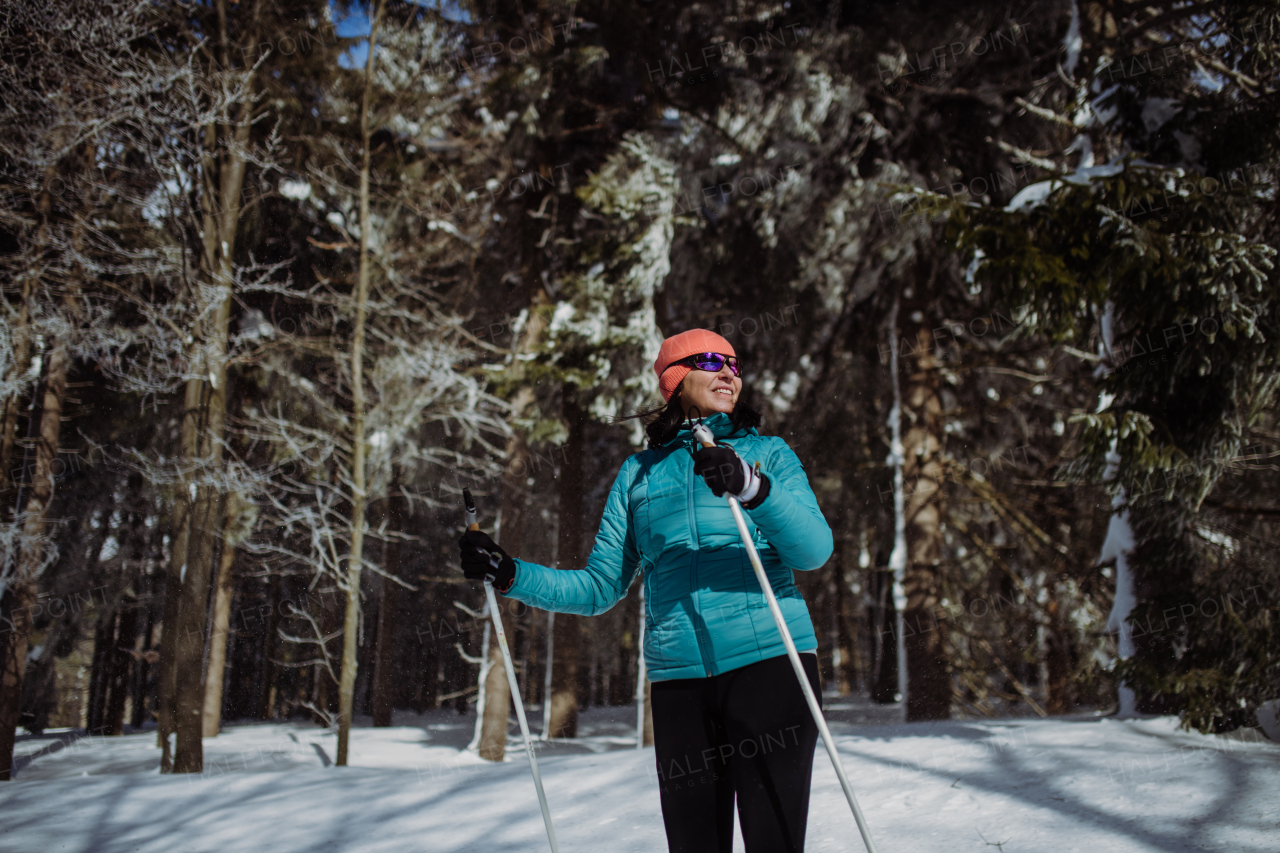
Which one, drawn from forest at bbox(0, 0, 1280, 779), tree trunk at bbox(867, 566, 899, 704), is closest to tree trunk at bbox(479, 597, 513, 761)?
forest at bbox(0, 0, 1280, 779)

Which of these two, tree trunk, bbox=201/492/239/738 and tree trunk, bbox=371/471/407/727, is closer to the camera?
tree trunk, bbox=201/492/239/738

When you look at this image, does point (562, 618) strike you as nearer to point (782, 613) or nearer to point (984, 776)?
point (984, 776)

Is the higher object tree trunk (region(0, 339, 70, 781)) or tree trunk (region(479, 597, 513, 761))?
tree trunk (region(0, 339, 70, 781))

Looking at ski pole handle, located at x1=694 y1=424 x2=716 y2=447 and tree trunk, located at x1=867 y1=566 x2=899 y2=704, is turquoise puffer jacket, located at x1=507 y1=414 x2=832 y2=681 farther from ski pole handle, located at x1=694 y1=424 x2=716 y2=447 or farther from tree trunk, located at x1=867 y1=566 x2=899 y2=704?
tree trunk, located at x1=867 y1=566 x2=899 y2=704

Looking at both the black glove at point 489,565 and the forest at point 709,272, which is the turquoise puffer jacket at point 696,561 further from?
the forest at point 709,272

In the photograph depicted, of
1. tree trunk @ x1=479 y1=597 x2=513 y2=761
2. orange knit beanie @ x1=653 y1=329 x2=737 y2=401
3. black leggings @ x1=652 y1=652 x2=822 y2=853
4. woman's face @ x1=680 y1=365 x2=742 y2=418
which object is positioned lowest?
tree trunk @ x1=479 y1=597 x2=513 y2=761

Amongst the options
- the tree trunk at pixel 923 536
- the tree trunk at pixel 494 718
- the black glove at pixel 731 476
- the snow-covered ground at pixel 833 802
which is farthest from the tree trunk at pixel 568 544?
the black glove at pixel 731 476

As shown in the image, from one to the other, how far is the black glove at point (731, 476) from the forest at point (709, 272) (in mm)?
4238

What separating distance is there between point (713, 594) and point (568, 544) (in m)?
9.52

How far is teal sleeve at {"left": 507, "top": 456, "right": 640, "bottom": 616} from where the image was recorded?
2191 mm

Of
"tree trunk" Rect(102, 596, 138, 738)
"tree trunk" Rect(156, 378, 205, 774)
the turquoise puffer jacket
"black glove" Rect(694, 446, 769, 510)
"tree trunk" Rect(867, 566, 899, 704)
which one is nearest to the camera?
"black glove" Rect(694, 446, 769, 510)

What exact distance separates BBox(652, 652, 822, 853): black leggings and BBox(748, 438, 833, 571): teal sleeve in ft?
0.87

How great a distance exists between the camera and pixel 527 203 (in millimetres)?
12320

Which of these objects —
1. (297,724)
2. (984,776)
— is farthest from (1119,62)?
(297,724)
